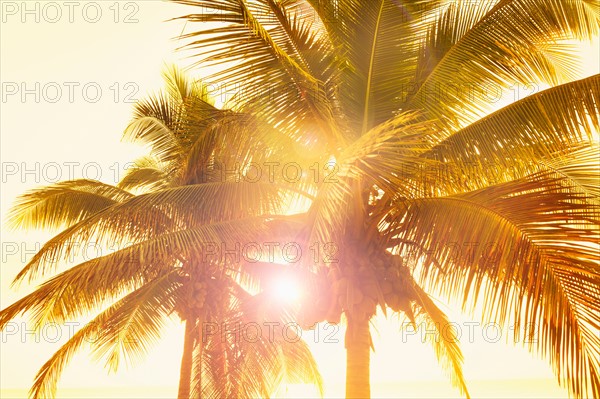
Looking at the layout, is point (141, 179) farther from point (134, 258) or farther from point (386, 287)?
point (386, 287)

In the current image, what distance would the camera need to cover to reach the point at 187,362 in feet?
39.7

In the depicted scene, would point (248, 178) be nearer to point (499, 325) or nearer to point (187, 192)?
point (187, 192)

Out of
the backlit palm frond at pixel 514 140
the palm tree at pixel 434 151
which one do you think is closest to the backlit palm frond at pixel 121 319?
the palm tree at pixel 434 151

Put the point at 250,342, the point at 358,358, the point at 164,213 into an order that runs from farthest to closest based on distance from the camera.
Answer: the point at 250,342 → the point at 164,213 → the point at 358,358

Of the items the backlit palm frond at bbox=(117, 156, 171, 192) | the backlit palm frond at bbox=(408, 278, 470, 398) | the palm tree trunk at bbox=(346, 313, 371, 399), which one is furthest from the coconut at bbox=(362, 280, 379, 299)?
the backlit palm frond at bbox=(117, 156, 171, 192)

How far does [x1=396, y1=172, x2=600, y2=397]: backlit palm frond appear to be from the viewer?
15.2 feet

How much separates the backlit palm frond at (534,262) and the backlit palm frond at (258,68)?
5.58 ft

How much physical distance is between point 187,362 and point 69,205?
3920mm

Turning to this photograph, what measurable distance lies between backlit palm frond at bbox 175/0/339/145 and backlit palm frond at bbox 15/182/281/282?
1.43 m

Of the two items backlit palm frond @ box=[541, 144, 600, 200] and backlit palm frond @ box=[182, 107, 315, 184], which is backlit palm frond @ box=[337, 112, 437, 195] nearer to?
backlit palm frond @ box=[182, 107, 315, 184]

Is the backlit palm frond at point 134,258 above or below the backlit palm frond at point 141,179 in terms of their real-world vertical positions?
below

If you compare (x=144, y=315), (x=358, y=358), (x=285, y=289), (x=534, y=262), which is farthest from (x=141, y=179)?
(x=534, y=262)

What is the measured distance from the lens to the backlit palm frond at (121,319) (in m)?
10.3

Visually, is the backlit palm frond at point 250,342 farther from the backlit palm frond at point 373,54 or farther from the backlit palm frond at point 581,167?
the backlit palm frond at point 581,167
